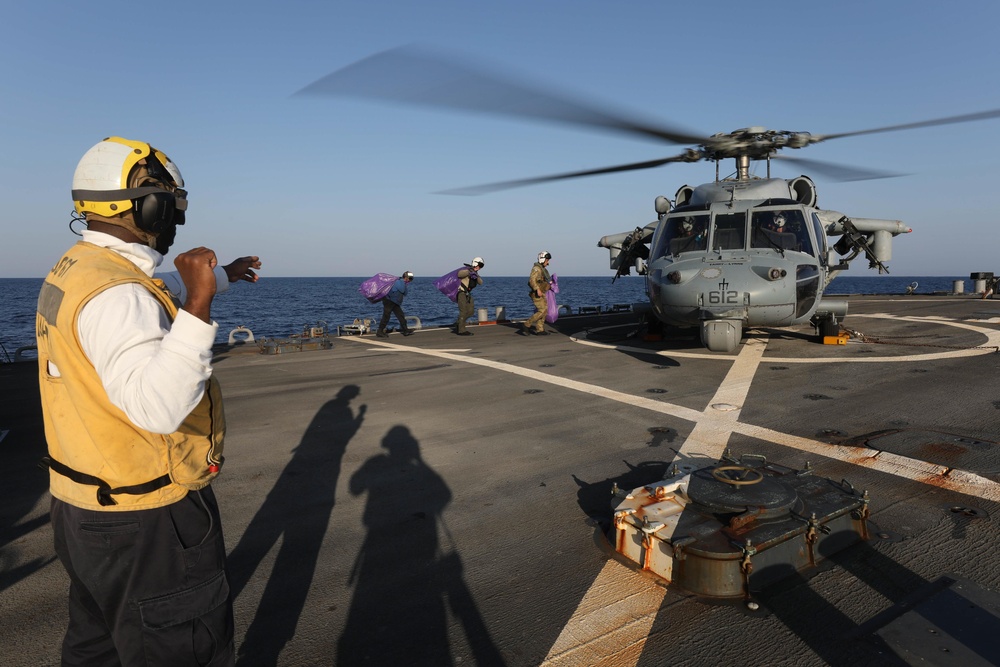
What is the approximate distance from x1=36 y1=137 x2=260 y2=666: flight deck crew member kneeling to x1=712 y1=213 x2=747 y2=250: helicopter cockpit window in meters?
9.96

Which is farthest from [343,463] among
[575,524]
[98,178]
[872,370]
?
[872,370]

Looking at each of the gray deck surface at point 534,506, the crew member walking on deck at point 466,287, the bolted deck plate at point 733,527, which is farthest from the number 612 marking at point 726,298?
the crew member walking on deck at point 466,287

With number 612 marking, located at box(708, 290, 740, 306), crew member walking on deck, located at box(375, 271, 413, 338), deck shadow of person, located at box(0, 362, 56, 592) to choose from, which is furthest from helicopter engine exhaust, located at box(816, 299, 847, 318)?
deck shadow of person, located at box(0, 362, 56, 592)

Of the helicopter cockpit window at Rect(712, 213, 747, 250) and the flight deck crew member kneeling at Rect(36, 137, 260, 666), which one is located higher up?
the helicopter cockpit window at Rect(712, 213, 747, 250)

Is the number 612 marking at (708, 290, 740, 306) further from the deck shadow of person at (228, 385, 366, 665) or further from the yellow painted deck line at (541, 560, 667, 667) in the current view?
the yellow painted deck line at (541, 560, 667, 667)

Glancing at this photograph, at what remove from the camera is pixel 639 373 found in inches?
375

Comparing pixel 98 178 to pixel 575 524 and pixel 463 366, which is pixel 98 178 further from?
pixel 463 366

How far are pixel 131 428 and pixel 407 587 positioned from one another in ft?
6.44

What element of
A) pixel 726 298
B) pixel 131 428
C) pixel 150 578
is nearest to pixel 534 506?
pixel 150 578

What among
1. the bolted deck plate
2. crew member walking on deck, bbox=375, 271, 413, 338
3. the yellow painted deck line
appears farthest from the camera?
crew member walking on deck, bbox=375, 271, 413, 338

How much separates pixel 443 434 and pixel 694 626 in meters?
3.89

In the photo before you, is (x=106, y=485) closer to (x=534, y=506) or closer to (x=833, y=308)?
(x=534, y=506)

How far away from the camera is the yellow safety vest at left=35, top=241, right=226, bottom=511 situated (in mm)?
1832

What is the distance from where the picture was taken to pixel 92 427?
1.90m
